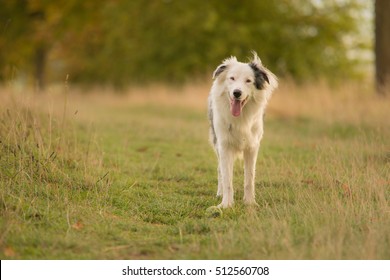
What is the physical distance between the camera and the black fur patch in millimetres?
6062

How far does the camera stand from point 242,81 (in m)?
5.95

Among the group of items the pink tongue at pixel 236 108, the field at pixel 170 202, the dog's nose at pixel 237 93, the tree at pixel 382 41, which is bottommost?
the field at pixel 170 202

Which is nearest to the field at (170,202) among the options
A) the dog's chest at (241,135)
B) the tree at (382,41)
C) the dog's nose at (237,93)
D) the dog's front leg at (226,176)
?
the dog's front leg at (226,176)

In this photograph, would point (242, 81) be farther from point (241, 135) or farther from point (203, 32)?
point (203, 32)

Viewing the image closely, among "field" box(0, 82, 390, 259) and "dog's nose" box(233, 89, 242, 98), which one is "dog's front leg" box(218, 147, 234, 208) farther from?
"dog's nose" box(233, 89, 242, 98)

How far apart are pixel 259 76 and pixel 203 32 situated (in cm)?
1884

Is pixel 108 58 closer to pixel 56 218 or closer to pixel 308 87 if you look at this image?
pixel 308 87

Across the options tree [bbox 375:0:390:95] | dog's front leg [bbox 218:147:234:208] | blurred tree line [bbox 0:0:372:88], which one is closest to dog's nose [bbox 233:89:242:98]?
dog's front leg [bbox 218:147:234:208]

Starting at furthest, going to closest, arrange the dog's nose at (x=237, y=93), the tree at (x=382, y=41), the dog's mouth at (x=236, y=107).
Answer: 1. the tree at (x=382, y=41)
2. the dog's mouth at (x=236, y=107)
3. the dog's nose at (x=237, y=93)

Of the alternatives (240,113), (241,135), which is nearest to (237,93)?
(240,113)

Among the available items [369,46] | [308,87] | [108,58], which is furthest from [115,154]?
[108,58]

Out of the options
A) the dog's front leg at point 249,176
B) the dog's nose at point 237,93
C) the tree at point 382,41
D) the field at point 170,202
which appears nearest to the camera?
the field at point 170,202

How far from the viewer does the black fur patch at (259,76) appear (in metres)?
6.06

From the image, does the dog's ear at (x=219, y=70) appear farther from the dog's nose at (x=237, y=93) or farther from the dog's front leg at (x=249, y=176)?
the dog's front leg at (x=249, y=176)
